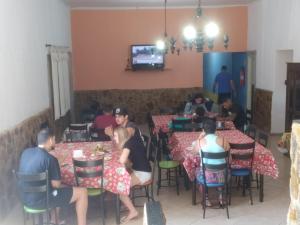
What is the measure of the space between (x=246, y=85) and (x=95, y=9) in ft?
17.3

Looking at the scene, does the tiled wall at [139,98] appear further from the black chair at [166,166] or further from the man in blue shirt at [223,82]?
the black chair at [166,166]

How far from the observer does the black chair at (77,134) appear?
710cm

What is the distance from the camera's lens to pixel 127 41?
11.5 meters

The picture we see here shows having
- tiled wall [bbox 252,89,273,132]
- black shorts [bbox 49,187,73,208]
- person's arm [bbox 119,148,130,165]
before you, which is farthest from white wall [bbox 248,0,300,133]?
black shorts [bbox 49,187,73,208]

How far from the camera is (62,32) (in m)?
9.91

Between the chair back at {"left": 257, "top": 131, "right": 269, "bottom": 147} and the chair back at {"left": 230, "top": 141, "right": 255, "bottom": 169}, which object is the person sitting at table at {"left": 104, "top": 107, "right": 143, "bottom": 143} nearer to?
the chair back at {"left": 230, "top": 141, "right": 255, "bottom": 169}

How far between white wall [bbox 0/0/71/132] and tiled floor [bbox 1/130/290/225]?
153 centimetres

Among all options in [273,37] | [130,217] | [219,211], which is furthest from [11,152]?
[273,37]

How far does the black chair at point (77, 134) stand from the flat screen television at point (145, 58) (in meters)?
4.33

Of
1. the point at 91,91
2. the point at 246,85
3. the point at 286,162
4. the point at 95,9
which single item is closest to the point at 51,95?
the point at 91,91

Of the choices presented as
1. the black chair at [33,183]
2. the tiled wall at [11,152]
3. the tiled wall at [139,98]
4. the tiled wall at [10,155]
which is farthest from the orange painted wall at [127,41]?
the black chair at [33,183]

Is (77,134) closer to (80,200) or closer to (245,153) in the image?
(80,200)

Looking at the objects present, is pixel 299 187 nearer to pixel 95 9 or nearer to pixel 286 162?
pixel 286 162

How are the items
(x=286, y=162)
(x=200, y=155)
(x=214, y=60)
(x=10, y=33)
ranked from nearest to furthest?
1. (x=200, y=155)
2. (x=10, y=33)
3. (x=286, y=162)
4. (x=214, y=60)
